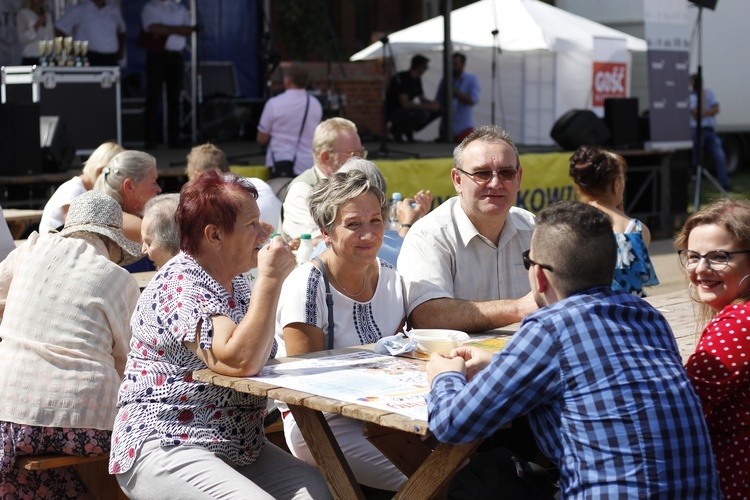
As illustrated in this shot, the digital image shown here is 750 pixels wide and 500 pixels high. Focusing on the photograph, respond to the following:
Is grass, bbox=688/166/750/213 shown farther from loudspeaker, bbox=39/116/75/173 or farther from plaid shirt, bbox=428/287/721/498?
plaid shirt, bbox=428/287/721/498

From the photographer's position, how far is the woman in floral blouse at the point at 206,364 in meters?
2.68

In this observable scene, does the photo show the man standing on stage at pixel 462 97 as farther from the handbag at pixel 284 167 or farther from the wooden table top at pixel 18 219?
the wooden table top at pixel 18 219

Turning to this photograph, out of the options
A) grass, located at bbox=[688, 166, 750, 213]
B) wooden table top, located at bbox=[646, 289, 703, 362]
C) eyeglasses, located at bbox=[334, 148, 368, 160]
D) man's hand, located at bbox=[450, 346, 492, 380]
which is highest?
eyeglasses, located at bbox=[334, 148, 368, 160]

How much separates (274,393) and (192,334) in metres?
0.32

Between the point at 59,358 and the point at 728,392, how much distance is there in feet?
6.19

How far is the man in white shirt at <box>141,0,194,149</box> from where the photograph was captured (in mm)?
12164

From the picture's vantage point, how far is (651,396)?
6.98ft

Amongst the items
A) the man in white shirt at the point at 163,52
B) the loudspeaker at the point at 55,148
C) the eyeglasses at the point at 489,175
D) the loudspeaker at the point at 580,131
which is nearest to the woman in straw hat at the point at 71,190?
the eyeglasses at the point at 489,175

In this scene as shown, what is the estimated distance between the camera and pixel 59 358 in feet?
10.2

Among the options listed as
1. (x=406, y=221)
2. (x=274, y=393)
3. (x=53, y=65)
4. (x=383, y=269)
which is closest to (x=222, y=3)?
(x=53, y=65)

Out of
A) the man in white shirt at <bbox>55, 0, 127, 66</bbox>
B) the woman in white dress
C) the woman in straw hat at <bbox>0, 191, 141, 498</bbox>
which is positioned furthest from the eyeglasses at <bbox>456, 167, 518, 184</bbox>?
the man in white shirt at <bbox>55, 0, 127, 66</bbox>

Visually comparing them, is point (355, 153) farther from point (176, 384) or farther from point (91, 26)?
point (91, 26)

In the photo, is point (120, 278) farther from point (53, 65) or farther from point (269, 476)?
point (53, 65)

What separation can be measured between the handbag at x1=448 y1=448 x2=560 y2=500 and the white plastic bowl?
18.5 inches
